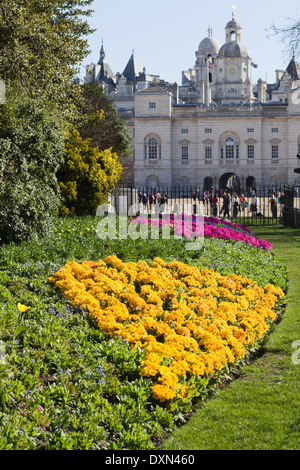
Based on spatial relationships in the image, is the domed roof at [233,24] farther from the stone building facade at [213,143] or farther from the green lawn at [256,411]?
the green lawn at [256,411]

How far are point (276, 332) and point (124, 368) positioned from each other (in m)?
3.22

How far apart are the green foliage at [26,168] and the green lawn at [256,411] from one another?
4.74 meters

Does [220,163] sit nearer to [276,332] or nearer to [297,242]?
[297,242]

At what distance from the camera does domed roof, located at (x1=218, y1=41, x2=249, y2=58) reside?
268ft

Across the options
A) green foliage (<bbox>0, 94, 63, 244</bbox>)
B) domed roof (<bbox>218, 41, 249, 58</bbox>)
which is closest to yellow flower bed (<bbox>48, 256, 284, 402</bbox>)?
green foliage (<bbox>0, 94, 63, 244</bbox>)

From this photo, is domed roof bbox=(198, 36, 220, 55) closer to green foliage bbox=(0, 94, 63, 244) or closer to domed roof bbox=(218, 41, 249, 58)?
domed roof bbox=(218, 41, 249, 58)

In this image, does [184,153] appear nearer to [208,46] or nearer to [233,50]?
[233,50]

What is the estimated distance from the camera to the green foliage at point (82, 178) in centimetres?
1686

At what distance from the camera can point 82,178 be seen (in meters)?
17.3

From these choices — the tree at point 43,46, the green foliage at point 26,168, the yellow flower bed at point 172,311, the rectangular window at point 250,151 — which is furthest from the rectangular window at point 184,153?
the yellow flower bed at point 172,311

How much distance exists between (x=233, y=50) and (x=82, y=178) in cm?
7029

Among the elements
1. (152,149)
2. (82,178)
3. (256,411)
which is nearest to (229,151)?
(152,149)

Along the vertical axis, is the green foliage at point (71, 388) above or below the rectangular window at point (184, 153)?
below
